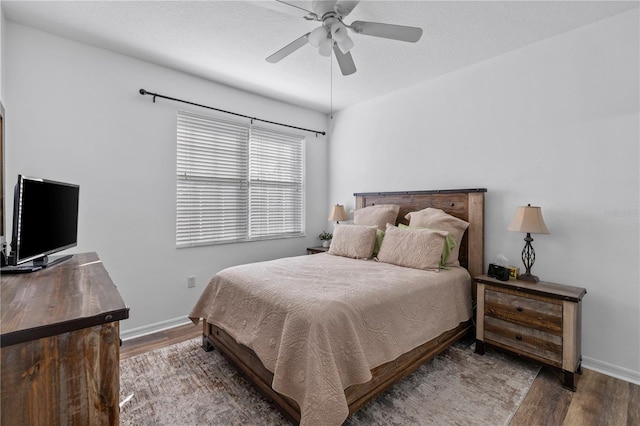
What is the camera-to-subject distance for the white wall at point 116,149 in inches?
96.5

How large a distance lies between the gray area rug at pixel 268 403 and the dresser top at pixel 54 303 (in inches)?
38.6

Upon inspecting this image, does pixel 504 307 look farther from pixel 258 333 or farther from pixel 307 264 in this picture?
pixel 258 333

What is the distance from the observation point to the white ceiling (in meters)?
2.18

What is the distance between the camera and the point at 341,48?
2168 mm

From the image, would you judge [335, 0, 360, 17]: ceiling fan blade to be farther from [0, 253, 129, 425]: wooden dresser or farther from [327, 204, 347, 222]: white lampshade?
[327, 204, 347, 222]: white lampshade

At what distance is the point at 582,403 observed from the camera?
6.44 feet

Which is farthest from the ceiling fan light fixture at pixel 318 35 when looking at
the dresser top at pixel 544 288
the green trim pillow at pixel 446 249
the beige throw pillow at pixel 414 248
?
the dresser top at pixel 544 288

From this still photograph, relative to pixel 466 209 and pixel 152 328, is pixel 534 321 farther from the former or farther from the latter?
pixel 152 328

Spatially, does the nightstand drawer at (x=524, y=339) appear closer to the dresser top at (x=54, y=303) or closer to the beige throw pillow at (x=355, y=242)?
the beige throw pillow at (x=355, y=242)

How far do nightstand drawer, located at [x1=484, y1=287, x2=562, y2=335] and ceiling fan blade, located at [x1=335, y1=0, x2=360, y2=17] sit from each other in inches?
96.9

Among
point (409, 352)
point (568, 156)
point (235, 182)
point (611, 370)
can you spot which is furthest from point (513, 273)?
point (235, 182)

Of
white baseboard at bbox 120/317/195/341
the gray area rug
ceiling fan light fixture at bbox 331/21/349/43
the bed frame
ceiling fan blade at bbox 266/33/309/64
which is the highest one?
ceiling fan light fixture at bbox 331/21/349/43

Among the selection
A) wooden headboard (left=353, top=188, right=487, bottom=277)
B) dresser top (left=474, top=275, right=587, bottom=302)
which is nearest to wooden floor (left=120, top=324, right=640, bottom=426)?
dresser top (left=474, top=275, right=587, bottom=302)

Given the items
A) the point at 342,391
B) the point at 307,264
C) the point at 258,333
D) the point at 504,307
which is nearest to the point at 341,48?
the point at 307,264
